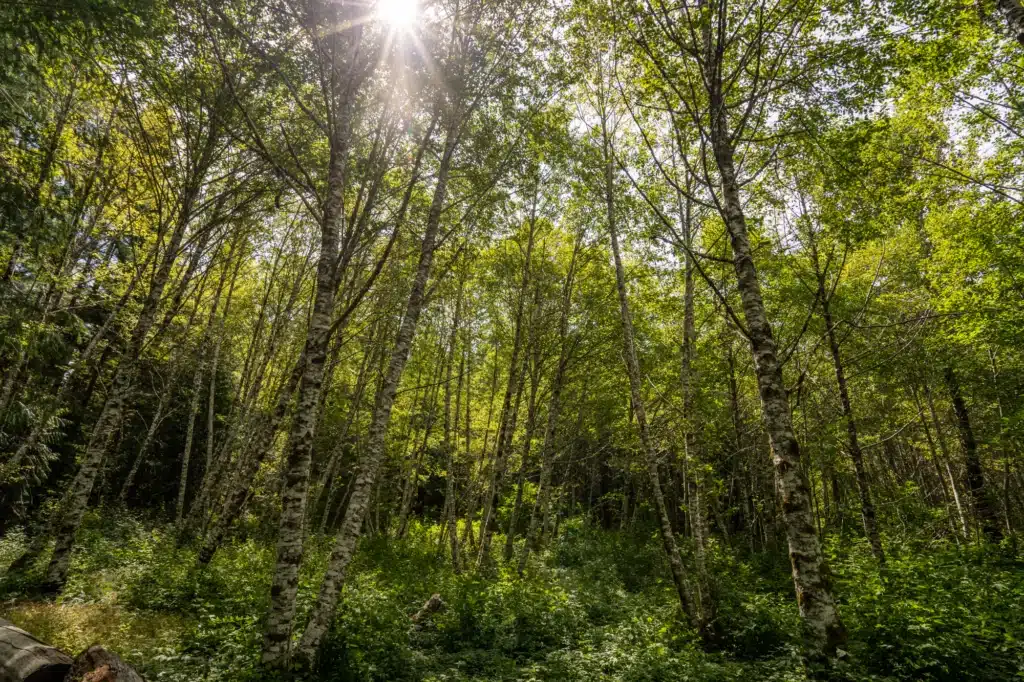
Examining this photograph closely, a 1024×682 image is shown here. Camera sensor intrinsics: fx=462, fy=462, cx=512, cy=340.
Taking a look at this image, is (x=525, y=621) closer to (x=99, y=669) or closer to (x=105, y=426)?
(x=99, y=669)

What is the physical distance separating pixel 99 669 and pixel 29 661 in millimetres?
1121

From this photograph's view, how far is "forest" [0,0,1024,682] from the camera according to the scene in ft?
23.4

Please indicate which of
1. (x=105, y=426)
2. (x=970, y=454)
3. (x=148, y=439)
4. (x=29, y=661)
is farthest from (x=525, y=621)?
(x=970, y=454)

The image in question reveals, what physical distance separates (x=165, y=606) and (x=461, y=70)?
12548 millimetres

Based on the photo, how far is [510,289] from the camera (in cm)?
1759

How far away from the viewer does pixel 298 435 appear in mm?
6656

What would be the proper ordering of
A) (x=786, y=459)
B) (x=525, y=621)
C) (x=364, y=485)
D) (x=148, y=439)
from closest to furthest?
(x=786, y=459) < (x=364, y=485) < (x=525, y=621) < (x=148, y=439)

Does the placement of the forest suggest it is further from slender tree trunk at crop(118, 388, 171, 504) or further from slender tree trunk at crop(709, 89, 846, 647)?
slender tree trunk at crop(118, 388, 171, 504)

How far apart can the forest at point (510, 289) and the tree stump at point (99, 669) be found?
0.14 m

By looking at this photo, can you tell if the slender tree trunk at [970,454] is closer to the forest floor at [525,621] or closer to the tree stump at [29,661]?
the forest floor at [525,621]

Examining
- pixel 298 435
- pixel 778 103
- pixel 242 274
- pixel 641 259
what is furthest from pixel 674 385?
pixel 242 274

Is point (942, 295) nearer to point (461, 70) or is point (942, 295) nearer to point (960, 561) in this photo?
point (960, 561)

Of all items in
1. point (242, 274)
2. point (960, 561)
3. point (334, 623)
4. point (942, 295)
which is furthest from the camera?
point (242, 274)

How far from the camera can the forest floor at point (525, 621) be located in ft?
22.8
